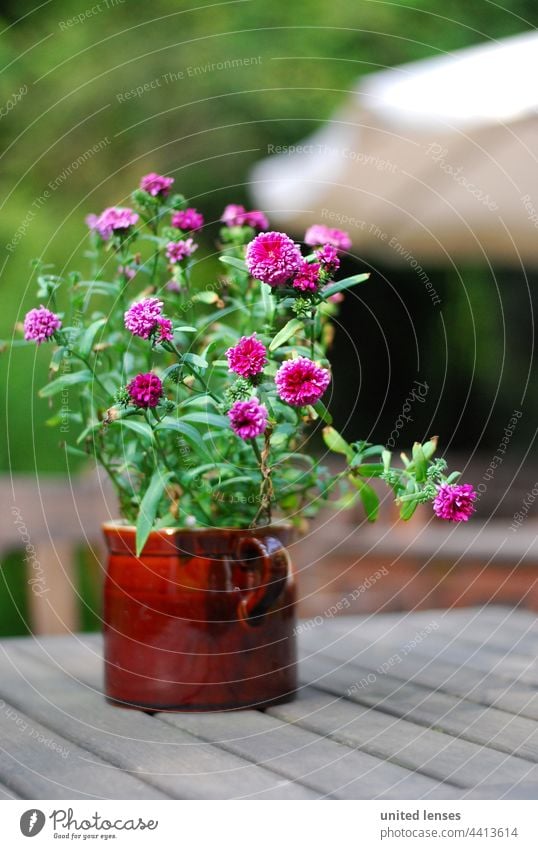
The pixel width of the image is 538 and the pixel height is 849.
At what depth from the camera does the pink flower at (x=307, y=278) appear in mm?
835

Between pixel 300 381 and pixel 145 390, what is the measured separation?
0.13 metres

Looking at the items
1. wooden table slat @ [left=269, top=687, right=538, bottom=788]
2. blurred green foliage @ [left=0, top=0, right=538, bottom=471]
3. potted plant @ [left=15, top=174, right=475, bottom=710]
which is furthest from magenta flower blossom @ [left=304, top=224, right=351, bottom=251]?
blurred green foliage @ [left=0, top=0, right=538, bottom=471]

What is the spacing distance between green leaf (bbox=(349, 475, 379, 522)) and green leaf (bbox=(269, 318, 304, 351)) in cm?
14

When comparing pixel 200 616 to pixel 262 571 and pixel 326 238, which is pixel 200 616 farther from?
pixel 326 238

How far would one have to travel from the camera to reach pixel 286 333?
88 cm

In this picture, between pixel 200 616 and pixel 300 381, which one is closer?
pixel 300 381

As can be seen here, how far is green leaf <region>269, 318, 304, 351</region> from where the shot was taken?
2.83ft

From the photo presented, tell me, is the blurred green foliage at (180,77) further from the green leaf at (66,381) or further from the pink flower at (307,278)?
the pink flower at (307,278)

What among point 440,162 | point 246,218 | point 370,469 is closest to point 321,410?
point 370,469

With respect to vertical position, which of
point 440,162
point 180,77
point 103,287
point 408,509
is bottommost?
point 408,509

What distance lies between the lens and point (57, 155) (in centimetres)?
457
